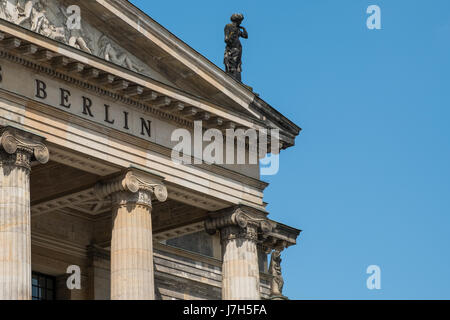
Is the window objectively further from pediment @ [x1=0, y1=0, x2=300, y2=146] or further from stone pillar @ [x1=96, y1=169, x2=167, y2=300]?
Answer: pediment @ [x1=0, y1=0, x2=300, y2=146]

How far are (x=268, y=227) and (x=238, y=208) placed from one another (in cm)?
143

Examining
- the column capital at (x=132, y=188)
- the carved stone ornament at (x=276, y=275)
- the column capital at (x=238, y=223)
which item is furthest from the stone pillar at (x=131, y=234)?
the carved stone ornament at (x=276, y=275)

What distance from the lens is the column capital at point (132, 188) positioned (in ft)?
125

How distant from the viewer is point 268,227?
138ft

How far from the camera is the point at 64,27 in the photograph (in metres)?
37.0

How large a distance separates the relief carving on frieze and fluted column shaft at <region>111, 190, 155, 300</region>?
434cm

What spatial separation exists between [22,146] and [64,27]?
14.4 feet

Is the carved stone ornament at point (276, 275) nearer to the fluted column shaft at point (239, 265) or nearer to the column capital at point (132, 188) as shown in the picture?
the fluted column shaft at point (239, 265)

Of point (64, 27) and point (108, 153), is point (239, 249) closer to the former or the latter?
point (108, 153)

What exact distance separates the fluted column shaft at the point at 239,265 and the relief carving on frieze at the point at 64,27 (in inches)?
254

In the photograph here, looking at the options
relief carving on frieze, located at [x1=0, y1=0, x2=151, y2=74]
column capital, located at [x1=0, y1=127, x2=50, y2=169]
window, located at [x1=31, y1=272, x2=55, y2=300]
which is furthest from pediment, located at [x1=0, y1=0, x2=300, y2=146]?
window, located at [x1=31, y1=272, x2=55, y2=300]

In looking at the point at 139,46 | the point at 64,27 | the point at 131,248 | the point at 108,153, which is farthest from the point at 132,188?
the point at 64,27

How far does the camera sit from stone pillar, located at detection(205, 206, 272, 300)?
1614 inches
